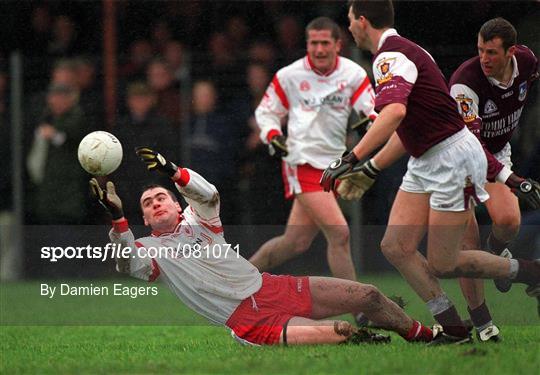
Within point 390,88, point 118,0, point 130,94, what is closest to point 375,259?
point 130,94

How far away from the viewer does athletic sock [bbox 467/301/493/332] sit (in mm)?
7645

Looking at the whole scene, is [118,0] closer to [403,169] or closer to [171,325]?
[403,169]

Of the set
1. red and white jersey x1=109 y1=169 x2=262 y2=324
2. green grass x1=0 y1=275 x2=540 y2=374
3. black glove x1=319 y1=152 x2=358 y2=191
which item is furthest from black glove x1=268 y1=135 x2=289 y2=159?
black glove x1=319 y1=152 x2=358 y2=191

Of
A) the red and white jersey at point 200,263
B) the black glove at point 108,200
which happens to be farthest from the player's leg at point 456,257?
the black glove at point 108,200

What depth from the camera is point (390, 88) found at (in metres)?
6.89

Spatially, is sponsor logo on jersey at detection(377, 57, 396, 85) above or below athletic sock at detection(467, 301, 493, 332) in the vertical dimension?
above

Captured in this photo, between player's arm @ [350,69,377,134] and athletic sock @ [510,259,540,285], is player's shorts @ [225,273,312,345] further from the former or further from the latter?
player's arm @ [350,69,377,134]

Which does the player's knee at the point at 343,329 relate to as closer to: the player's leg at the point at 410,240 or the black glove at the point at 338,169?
the player's leg at the point at 410,240

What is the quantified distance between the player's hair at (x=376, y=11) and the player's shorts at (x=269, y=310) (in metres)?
→ 1.68

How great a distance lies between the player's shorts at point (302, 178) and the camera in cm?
962

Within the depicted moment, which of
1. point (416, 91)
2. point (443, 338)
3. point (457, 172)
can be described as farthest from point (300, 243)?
point (416, 91)

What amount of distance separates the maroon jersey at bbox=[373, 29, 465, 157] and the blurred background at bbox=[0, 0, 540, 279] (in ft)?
15.9

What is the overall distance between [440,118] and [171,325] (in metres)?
3.02

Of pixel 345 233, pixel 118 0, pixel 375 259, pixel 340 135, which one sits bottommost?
pixel 375 259
